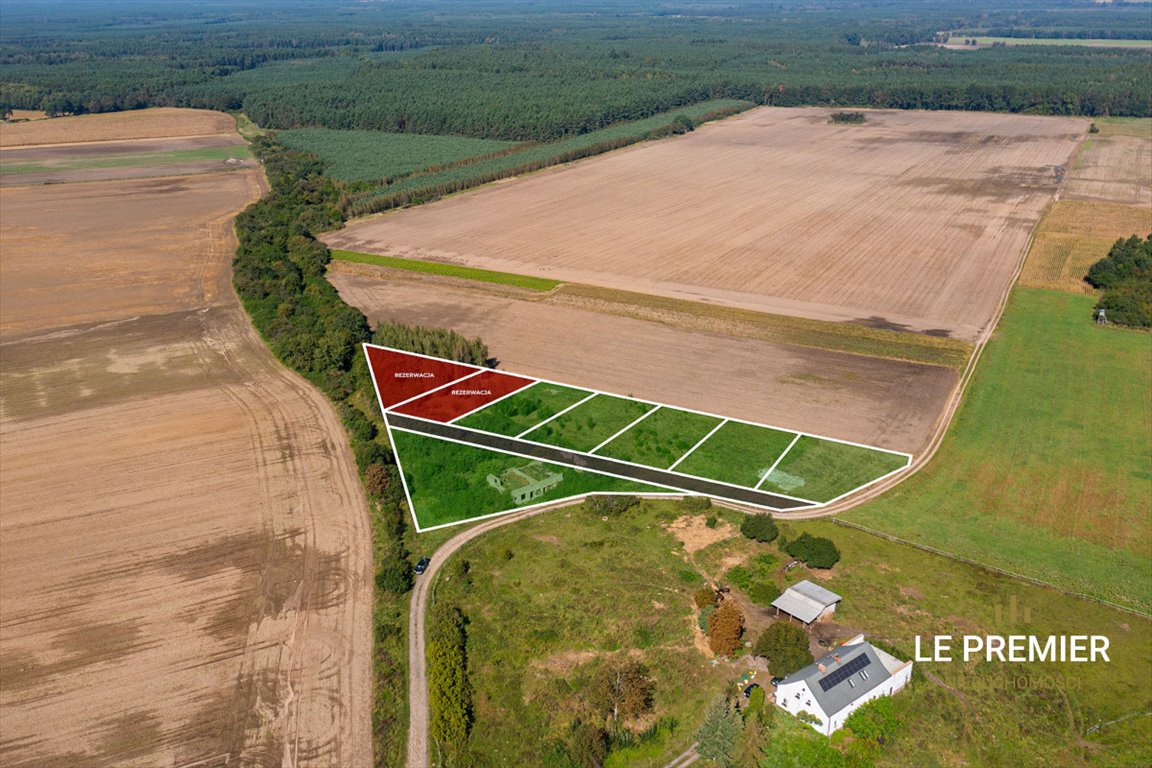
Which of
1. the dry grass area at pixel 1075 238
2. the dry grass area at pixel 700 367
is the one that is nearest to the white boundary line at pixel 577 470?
the dry grass area at pixel 700 367

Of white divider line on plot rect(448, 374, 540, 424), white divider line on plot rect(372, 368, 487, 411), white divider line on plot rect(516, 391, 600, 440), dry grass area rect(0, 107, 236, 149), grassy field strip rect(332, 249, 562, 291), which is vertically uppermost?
dry grass area rect(0, 107, 236, 149)

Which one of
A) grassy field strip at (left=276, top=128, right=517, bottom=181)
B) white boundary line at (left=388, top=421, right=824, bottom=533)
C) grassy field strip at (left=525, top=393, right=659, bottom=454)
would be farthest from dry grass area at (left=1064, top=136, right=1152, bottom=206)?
white boundary line at (left=388, top=421, right=824, bottom=533)

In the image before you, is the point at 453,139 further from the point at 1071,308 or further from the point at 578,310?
the point at 1071,308

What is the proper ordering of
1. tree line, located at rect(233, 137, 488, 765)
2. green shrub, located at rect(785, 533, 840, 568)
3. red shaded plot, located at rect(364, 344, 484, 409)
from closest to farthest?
tree line, located at rect(233, 137, 488, 765), green shrub, located at rect(785, 533, 840, 568), red shaded plot, located at rect(364, 344, 484, 409)

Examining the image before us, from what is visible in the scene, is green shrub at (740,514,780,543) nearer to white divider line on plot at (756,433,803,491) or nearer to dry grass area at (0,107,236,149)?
white divider line on plot at (756,433,803,491)

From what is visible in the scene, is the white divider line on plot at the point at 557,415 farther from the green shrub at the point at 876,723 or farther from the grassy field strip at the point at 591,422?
the green shrub at the point at 876,723

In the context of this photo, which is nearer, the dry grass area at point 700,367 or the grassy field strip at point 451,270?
the dry grass area at point 700,367
